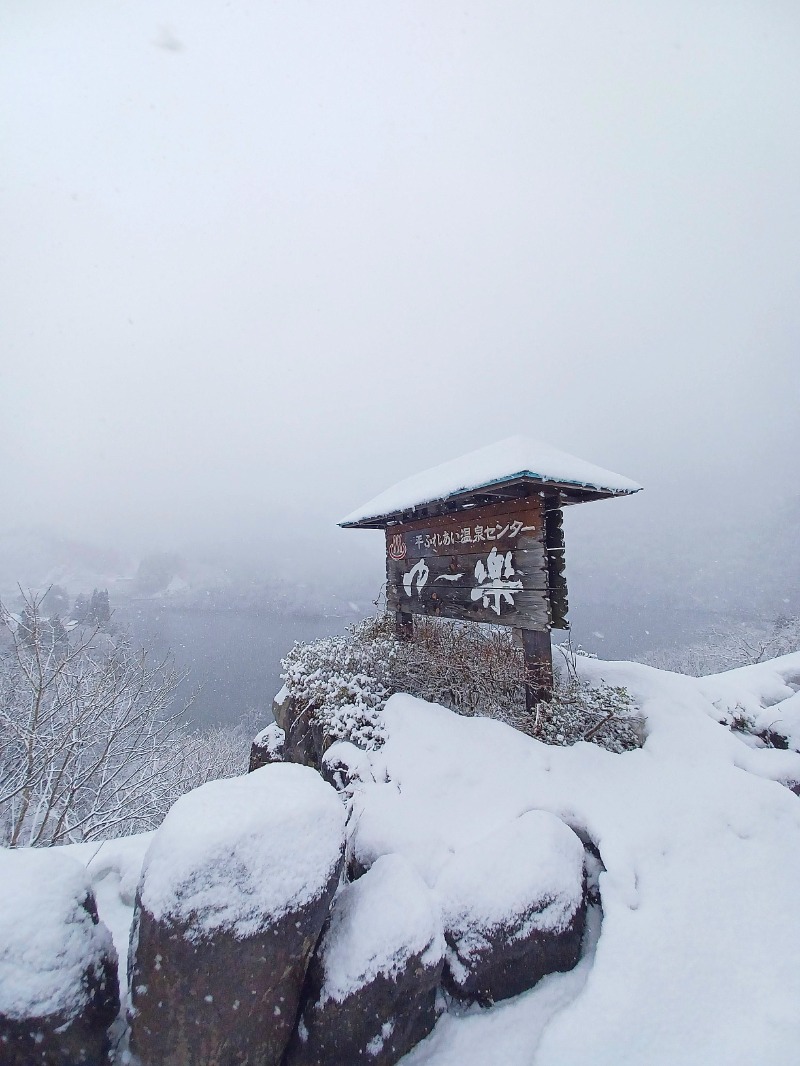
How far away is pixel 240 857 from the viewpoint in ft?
7.61

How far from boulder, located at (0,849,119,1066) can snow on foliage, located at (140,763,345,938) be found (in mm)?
427

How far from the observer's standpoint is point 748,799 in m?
3.82

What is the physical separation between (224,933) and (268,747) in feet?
20.1

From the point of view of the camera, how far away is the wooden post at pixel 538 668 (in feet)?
17.6

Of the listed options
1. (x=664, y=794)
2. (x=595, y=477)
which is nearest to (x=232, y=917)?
(x=664, y=794)

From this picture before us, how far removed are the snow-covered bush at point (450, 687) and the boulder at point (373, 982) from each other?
2679 millimetres

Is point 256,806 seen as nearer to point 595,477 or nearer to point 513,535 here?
point 513,535

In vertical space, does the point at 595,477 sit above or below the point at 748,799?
above

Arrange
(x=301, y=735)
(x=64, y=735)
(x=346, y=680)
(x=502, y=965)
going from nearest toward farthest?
(x=502, y=965), (x=346, y=680), (x=301, y=735), (x=64, y=735)

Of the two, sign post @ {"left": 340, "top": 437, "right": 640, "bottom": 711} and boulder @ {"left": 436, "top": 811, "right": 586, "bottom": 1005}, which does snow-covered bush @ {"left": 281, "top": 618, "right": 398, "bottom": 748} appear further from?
boulder @ {"left": 436, "top": 811, "right": 586, "bottom": 1005}

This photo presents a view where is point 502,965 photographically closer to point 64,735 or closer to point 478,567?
point 478,567

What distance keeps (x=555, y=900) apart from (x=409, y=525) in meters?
5.89

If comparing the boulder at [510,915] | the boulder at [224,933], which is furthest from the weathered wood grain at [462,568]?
the boulder at [224,933]

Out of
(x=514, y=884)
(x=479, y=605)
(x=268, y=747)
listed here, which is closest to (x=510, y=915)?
(x=514, y=884)
